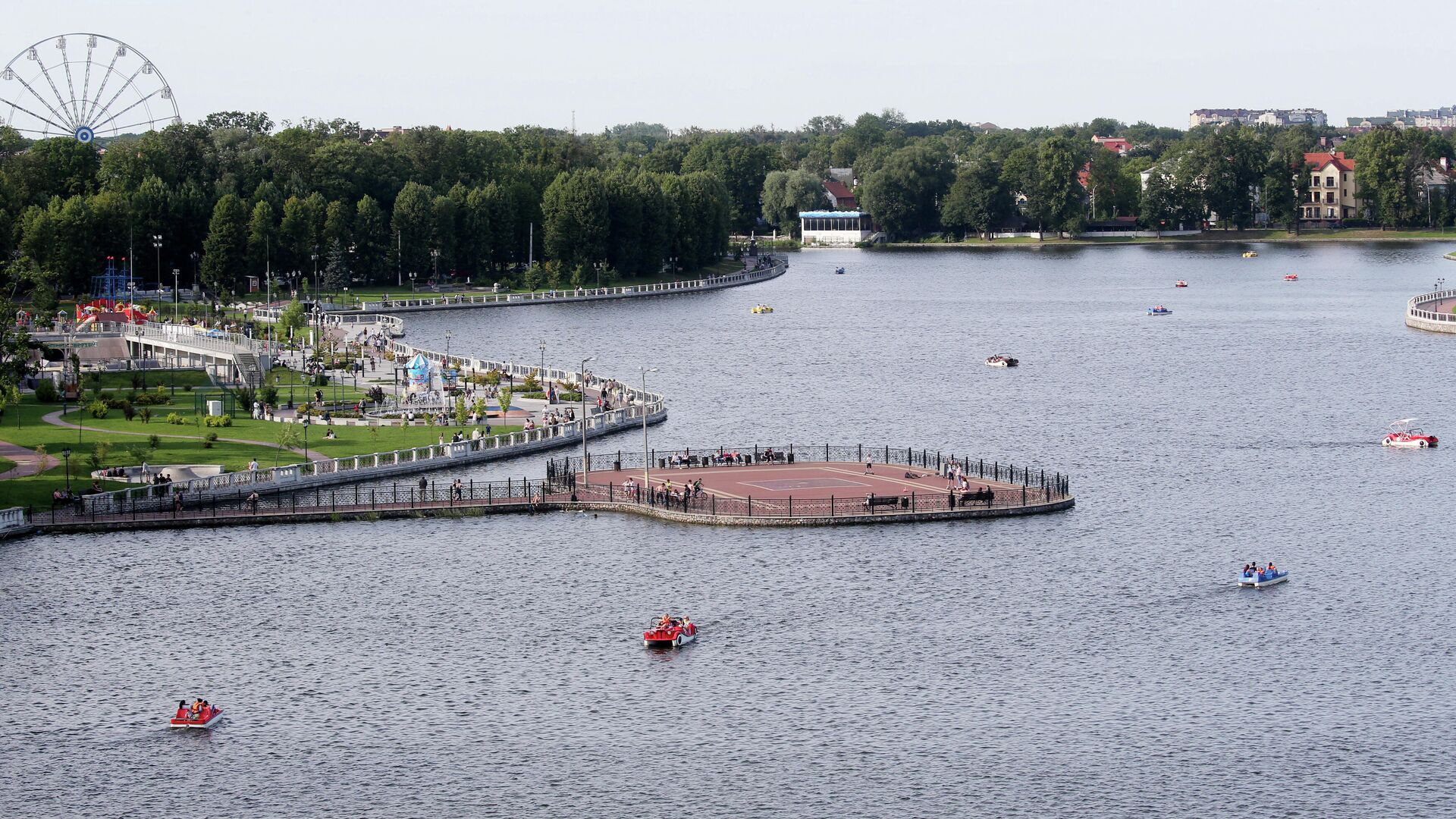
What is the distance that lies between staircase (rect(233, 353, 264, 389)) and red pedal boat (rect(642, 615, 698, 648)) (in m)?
62.3

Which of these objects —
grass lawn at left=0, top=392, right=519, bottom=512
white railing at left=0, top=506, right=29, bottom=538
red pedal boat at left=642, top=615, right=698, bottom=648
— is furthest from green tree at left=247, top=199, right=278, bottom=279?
red pedal boat at left=642, top=615, right=698, bottom=648

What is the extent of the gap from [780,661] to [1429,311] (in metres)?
131

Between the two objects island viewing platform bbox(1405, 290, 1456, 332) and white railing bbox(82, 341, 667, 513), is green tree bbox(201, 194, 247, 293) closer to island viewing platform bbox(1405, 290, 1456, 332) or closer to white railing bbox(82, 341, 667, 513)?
white railing bbox(82, 341, 667, 513)

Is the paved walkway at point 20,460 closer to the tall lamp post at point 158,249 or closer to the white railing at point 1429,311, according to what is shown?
the tall lamp post at point 158,249

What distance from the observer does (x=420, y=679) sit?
2350 inches

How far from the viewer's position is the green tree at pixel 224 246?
19250 cm

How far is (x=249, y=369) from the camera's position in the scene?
4781 inches

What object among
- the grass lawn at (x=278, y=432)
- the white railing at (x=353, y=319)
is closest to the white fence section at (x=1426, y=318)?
the white railing at (x=353, y=319)

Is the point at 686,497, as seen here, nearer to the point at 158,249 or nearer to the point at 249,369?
the point at 249,369

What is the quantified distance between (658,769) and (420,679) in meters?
11.3

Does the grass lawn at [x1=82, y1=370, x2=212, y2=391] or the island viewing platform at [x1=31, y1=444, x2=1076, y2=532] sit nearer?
the island viewing platform at [x1=31, y1=444, x2=1076, y2=532]

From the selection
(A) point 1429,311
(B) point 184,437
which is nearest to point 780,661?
(B) point 184,437

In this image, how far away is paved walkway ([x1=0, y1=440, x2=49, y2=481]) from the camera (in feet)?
286

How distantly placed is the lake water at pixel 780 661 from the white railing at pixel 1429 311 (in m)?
75.1
